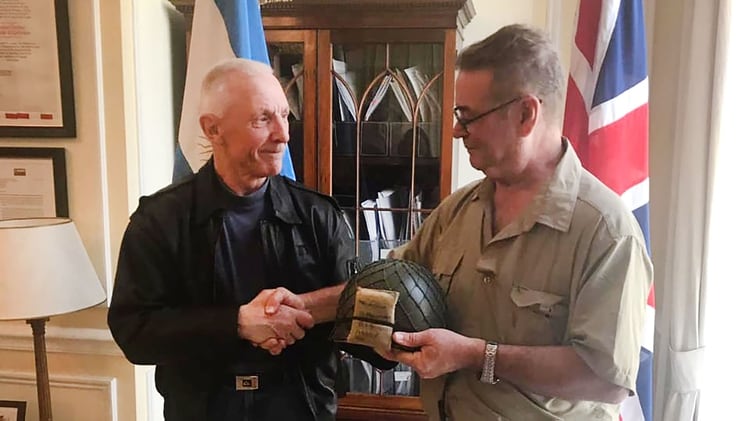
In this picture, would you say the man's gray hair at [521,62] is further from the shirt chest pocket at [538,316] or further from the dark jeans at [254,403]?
the dark jeans at [254,403]

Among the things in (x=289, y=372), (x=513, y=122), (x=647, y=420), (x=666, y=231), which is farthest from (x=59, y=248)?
(x=666, y=231)

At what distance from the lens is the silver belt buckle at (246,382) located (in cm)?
134

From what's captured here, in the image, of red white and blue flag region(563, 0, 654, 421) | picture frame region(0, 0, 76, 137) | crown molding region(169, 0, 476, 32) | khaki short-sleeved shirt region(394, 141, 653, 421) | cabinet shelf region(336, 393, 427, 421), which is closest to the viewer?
khaki short-sleeved shirt region(394, 141, 653, 421)

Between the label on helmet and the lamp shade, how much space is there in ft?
3.79

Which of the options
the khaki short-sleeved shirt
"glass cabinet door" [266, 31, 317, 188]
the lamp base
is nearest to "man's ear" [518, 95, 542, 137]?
the khaki short-sleeved shirt

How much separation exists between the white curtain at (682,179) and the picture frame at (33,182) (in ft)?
6.76

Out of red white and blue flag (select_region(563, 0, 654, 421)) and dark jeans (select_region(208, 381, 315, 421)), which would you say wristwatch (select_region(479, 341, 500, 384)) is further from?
red white and blue flag (select_region(563, 0, 654, 421))

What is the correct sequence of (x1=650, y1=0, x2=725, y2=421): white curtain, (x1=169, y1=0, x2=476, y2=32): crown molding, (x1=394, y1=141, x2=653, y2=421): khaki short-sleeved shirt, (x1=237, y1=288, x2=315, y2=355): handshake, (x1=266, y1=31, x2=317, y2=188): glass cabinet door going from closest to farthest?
(x1=394, y1=141, x2=653, y2=421): khaki short-sleeved shirt < (x1=237, y1=288, x2=315, y2=355): handshake < (x1=650, y1=0, x2=725, y2=421): white curtain < (x1=169, y1=0, x2=476, y2=32): crown molding < (x1=266, y1=31, x2=317, y2=188): glass cabinet door

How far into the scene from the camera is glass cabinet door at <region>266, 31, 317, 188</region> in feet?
7.66

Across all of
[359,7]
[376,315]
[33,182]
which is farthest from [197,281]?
[359,7]

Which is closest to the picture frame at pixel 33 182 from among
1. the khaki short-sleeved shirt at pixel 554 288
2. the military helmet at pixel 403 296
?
the military helmet at pixel 403 296

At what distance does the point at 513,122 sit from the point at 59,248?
4.65 feet

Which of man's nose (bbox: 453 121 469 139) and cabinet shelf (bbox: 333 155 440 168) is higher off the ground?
man's nose (bbox: 453 121 469 139)

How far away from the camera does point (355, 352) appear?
4.58 ft
